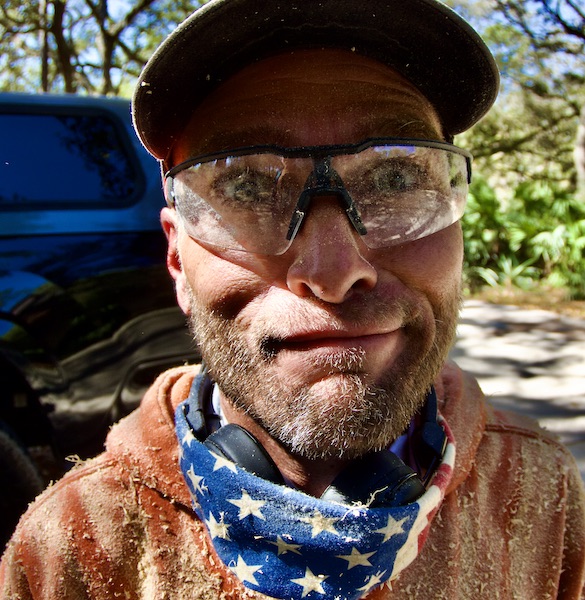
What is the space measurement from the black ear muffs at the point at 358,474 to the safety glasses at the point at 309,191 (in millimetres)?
438

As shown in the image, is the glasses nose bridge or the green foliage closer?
the glasses nose bridge

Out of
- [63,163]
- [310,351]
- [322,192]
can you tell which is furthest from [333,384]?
[63,163]

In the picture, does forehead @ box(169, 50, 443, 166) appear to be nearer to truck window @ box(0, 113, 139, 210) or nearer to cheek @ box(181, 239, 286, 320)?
cheek @ box(181, 239, 286, 320)

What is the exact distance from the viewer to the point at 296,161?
1.30m

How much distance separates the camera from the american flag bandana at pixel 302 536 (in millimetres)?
1156

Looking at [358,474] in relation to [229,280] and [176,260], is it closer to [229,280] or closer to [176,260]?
[229,280]

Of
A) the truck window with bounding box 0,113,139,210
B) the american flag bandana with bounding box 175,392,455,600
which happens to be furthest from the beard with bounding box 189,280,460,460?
the truck window with bounding box 0,113,139,210

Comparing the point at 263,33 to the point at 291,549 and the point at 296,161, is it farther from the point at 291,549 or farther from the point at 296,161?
the point at 291,549

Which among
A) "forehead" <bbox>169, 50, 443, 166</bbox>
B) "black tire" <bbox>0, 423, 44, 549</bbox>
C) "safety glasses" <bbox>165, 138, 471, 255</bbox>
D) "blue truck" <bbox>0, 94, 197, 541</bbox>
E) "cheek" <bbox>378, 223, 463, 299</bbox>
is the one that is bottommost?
"black tire" <bbox>0, 423, 44, 549</bbox>

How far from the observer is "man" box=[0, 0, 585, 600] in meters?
1.21

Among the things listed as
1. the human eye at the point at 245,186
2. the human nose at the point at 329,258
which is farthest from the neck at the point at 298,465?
the human eye at the point at 245,186

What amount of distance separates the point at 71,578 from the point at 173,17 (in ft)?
46.3

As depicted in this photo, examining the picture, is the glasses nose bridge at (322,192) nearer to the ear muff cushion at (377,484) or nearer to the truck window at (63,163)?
the ear muff cushion at (377,484)

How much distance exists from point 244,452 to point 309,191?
590 millimetres
